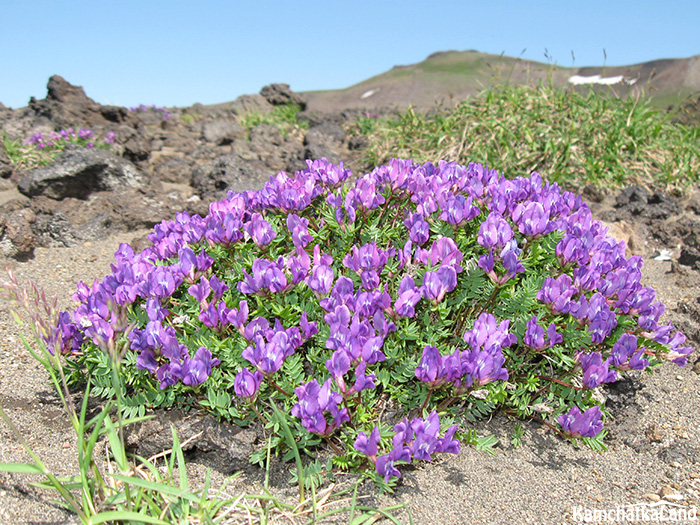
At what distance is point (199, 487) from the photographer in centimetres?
275

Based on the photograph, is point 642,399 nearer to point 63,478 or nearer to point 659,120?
point 63,478

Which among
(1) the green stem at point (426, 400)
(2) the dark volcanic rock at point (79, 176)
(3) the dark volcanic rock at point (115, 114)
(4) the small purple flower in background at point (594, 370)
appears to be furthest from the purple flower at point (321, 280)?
(3) the dark volcanic rock at point (115, 114)

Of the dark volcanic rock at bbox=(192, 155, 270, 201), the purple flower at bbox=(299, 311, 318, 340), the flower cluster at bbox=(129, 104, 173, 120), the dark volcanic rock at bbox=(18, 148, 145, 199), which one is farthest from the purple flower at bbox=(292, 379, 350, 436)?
the flower cluster at bbox=(129, 104, 173, 120)

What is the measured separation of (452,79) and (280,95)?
9.08 meters

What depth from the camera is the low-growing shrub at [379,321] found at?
8.38 ft

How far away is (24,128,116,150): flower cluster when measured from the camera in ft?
28.8

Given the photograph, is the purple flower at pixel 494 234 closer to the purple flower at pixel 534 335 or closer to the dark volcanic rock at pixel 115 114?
the purple flower at pixel 534 335

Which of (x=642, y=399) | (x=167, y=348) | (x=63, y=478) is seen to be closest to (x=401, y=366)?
(x=167, y=348)

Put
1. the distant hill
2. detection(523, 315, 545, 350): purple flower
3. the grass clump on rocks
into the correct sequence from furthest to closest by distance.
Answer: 1. the distant hill
2. the grass clump on rocks
3. detection(523, 315, 545, 350): purple flower

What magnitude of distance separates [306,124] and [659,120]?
6.73 metres

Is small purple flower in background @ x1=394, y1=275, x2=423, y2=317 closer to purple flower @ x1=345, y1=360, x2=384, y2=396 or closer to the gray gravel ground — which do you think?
purple flower @ x1=345, y1=360, x2=384, y2=396

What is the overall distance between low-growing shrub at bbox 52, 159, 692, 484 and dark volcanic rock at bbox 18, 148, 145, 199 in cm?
409

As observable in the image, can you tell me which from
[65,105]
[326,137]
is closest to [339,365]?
[326,137]

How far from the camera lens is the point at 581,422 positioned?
2842 millimetres
